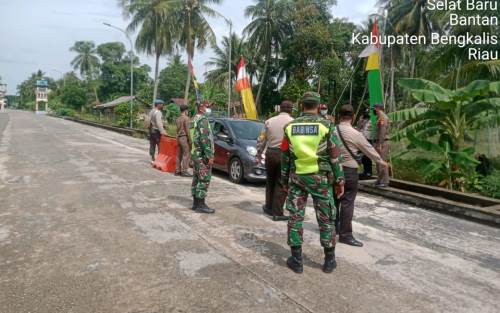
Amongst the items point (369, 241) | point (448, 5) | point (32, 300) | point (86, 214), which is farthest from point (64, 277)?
point (448, 5)

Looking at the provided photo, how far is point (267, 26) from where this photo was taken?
4141cm

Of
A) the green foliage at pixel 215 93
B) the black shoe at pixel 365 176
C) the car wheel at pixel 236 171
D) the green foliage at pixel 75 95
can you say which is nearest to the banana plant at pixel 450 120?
the black shoe at pixel 365 176

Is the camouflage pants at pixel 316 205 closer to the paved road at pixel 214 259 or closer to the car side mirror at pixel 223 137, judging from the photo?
the paved road at pixel 214 259

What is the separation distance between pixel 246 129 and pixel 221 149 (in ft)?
2.47

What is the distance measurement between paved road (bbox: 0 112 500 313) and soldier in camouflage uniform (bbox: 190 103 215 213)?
1.07ft

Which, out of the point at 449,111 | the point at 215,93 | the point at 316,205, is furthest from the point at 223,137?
the point at 215,93

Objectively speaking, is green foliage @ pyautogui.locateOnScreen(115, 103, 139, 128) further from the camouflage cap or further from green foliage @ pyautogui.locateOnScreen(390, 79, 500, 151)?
the camouflage cap

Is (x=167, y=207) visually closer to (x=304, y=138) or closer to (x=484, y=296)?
(x=304, y=138)

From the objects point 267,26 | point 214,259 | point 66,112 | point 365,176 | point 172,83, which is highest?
point 267,26

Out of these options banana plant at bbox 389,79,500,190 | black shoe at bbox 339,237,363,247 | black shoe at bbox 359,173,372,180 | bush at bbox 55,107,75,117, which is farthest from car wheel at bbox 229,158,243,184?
bush at bbox 55,107,75,117

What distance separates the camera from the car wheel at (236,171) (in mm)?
9047

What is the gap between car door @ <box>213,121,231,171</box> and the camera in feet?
31.6

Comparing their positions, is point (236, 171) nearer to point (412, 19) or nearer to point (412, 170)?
point (412, 170)

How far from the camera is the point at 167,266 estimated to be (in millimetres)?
4184
